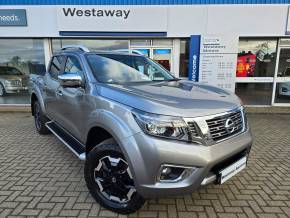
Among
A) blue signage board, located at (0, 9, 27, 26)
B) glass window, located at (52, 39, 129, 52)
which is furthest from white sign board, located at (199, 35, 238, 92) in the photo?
blue signage board, located at (0, 9, 27, 26)

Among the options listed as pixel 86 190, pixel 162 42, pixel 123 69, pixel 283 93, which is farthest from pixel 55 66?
pixel 283 93

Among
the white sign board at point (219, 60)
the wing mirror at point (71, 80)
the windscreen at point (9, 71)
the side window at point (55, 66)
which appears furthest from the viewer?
the windscreen at point (9, 71)

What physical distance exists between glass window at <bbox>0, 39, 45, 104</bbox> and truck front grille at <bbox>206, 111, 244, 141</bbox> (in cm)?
832

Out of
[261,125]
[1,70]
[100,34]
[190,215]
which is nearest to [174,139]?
[190,215]

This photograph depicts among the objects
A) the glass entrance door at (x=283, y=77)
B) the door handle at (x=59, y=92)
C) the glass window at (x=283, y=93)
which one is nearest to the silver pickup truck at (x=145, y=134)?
the door handle at (x=59, y=92)

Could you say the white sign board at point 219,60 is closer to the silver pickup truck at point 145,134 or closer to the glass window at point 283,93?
the glass window at point 283,93

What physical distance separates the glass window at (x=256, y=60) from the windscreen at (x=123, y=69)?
236 inches

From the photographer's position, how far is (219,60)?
825 cm

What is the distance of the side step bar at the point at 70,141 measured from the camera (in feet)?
10.7

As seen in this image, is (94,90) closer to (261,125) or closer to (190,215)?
(190,215)

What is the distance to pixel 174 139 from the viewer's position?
87.4 inches

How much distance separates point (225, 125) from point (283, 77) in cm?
791

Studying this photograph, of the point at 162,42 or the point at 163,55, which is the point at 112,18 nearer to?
the point at 162,42

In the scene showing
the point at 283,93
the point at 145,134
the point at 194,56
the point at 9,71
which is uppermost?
the point at 194,56
